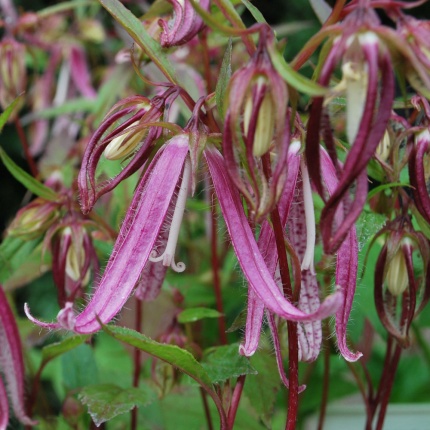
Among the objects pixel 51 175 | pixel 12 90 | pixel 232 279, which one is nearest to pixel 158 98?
pixel 51 175

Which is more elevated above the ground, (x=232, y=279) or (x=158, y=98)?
(x=158, y=98)

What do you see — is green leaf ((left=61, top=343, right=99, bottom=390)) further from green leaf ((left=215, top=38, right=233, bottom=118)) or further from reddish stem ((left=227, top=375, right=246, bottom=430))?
green leaf ((left=215, top=38, right=233, bottom=118))

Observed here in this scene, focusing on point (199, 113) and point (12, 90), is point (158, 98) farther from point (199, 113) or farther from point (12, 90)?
point (12, 90)

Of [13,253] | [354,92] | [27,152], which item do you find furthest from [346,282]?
[27,152]

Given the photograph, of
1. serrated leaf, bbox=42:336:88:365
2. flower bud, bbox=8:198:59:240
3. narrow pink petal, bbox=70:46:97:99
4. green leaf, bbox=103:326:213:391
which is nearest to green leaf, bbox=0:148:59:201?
flower bud, bbox=8:198:59:240

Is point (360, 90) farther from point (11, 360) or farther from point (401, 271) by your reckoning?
point (11, 360)
